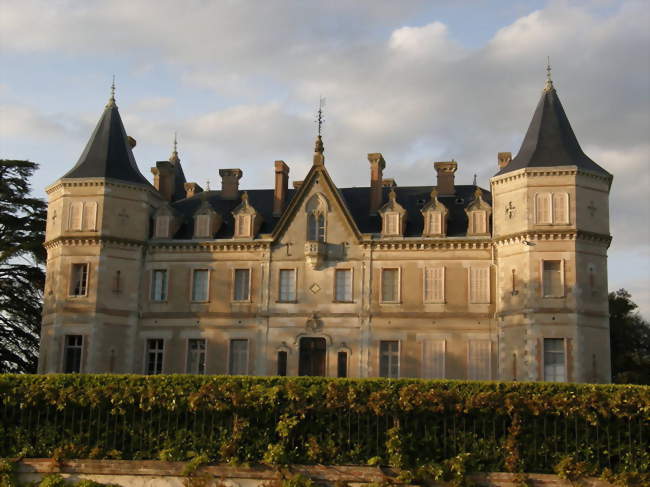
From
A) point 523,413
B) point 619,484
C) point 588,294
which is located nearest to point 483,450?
point 523,413

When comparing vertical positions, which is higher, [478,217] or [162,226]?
[478,217]

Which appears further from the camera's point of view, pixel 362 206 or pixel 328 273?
pixel 362 206

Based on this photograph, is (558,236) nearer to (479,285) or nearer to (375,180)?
(479,285)

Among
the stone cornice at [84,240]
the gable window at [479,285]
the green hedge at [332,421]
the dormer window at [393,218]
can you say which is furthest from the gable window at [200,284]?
the green hedge at [332,421]

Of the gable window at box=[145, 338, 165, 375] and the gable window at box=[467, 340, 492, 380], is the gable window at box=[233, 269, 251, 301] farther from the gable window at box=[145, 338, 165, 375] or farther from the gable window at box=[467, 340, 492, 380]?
the gable window at box=[467, 340, 492, 380]

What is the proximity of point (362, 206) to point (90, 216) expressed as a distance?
39.1 feet

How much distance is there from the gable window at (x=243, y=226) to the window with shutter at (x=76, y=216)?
662 cm

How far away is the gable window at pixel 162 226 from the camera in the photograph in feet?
145

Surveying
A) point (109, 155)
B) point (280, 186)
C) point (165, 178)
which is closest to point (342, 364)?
point (280, 186)

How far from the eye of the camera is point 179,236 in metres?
44.7

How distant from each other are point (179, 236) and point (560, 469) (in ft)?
78.5

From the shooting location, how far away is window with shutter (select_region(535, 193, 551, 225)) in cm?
3906

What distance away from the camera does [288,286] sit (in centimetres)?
4262

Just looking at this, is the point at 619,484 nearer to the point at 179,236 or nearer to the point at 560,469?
the point at 560,469
